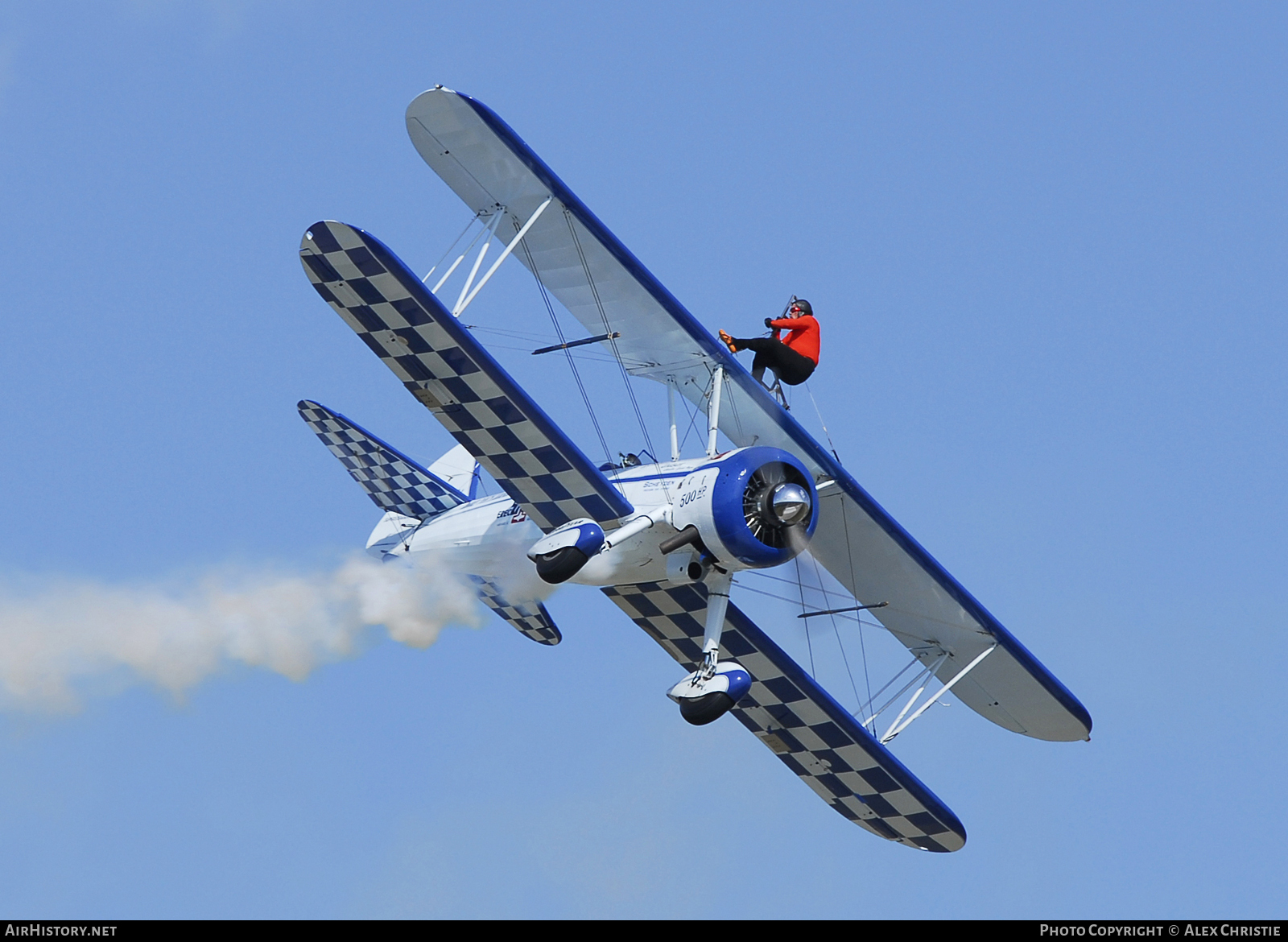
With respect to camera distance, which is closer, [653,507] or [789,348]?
[653,507]

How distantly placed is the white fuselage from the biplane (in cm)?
2

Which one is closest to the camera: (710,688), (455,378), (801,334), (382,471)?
(455,378)

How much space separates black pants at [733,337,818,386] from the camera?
1691 cm

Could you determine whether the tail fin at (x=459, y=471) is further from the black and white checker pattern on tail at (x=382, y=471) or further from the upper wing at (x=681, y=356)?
the upper wing at (x=681, y=356)

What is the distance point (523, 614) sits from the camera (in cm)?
1892

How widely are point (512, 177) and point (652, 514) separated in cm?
295

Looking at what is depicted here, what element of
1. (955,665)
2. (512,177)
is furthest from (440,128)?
(955,665)

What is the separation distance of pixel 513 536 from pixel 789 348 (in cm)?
301

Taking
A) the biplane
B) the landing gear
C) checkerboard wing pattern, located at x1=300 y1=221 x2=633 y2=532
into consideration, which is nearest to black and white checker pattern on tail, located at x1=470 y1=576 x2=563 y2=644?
the biplane

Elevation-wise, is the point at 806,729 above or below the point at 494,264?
below

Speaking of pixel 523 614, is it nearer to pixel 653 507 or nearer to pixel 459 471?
pixel 459 471

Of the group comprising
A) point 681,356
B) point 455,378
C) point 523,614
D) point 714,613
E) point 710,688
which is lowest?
point 710,688

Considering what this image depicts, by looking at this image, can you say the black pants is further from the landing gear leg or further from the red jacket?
the landing gear leg

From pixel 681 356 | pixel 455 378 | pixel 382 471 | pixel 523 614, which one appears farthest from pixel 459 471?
pixel 455 378
